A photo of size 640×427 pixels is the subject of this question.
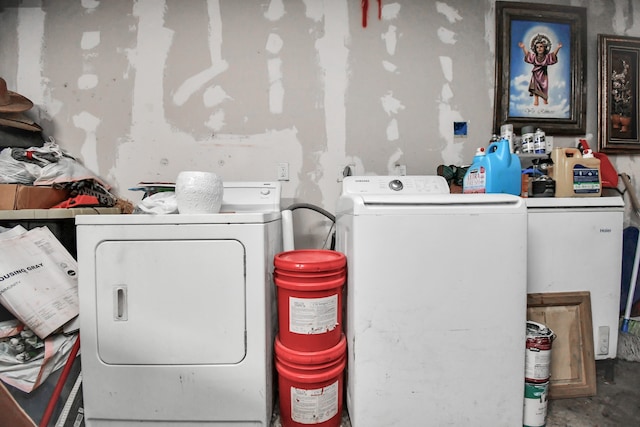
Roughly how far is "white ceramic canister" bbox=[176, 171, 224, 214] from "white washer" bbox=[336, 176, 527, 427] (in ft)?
1.77

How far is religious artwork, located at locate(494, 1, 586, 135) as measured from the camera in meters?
1.87

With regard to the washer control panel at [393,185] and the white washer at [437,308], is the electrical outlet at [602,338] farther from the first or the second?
the washer control panel at [393,185]

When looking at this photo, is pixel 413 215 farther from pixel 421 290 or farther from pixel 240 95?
pixel 240 95

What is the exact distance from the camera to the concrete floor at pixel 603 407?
1.13 metres

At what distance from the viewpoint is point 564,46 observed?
191cm

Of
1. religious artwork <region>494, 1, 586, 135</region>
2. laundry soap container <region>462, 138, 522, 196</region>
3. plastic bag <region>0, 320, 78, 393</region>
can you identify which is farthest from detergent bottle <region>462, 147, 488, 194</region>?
plastic bag <region>0, 320, 78, 393</region>

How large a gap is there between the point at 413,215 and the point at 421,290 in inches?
10.6

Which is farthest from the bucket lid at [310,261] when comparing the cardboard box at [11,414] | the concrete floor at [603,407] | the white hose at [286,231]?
the cardboard box at [11,414]

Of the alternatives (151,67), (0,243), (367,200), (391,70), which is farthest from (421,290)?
(151,67)

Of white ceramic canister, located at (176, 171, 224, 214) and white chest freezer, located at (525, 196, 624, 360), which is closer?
white ceramic canister, located at (176, 171, 224, 214)

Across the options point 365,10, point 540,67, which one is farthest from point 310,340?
point 540,67

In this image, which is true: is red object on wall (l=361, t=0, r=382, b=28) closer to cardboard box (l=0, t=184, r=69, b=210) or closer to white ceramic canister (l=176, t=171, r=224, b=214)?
white ceramic canister (l=176, t=171, r=224, b=214)

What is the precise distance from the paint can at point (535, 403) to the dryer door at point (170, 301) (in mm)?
1092

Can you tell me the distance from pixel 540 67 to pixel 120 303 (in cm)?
271
